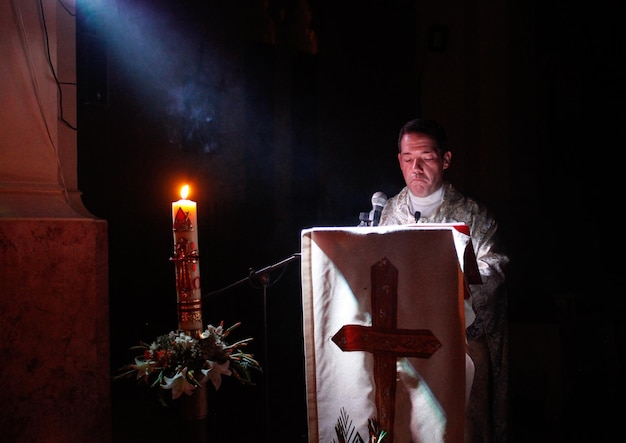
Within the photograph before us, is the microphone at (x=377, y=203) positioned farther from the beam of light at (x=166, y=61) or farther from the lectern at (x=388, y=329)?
the beam of light at (x=166, y=61)

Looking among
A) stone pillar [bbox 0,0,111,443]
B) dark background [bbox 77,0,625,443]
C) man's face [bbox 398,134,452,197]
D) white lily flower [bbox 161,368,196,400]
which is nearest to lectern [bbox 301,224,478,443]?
white lily flower [bbox 161,368,196,400]

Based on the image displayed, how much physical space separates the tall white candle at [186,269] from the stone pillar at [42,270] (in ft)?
2.45

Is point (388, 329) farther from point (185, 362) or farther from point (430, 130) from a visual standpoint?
point (430, 130)

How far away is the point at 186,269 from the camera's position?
235cm

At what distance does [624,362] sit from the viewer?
514 cm

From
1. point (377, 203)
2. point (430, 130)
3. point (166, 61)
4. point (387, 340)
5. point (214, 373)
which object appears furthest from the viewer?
point (166, 61)

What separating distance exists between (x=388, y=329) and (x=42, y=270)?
1702 mm

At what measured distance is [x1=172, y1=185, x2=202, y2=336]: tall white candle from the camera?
2.36 meters

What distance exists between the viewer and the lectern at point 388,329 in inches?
79.7

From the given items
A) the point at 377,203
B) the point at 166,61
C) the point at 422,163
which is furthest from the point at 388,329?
the point at 166,61

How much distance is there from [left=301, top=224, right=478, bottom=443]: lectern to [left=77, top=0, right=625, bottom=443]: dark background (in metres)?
0.75

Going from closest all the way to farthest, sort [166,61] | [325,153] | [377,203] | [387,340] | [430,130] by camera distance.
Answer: [387,340], [377,203], [430,130], [166,61], [325,153]

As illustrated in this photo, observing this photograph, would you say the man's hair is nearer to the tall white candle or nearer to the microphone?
the microphone

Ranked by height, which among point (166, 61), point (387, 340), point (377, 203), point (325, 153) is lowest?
point (387, 340)
